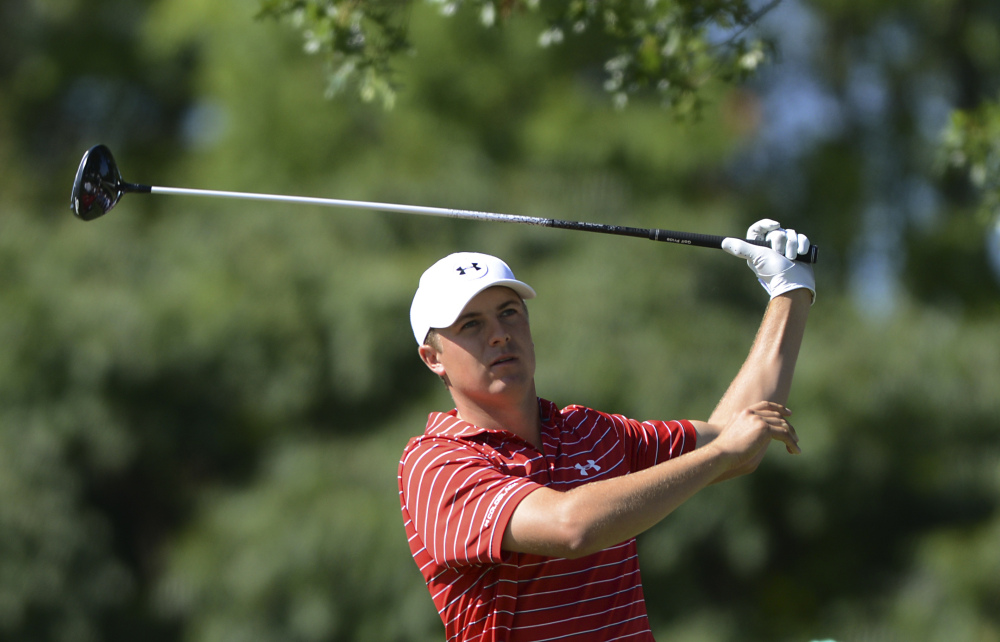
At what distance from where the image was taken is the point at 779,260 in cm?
354

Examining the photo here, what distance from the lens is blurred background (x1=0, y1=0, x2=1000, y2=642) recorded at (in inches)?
474

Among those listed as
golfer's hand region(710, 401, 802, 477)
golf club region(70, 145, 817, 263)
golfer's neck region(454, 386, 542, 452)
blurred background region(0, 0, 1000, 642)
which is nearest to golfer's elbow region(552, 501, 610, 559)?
golfer's hand region(710, 401, 802, 477)

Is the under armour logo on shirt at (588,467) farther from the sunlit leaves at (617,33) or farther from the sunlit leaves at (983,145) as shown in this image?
the sunlit leaves at (983,145)

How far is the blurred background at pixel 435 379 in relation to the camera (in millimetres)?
12031

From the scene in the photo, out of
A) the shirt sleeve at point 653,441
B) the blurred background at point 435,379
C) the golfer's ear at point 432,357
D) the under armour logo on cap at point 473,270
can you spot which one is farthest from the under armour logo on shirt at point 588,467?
the blurred background at point 435,379

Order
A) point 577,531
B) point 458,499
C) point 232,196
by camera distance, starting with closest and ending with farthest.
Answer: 1. point 577,531
2. point 458,499
3. point 232,196

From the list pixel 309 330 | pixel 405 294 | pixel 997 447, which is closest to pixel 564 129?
→ pixel 405 294

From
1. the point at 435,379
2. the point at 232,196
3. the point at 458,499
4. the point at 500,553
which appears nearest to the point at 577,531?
the point at 500,553

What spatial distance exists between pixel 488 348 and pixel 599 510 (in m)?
0.68

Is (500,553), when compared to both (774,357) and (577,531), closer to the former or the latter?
(577,531)

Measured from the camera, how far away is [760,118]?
15648 millimetres

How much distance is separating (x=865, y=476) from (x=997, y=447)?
1554 millimetres

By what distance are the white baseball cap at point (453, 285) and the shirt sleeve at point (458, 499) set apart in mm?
348

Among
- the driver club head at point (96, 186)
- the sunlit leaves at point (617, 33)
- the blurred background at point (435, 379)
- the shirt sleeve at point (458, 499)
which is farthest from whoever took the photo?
the blurred background at point (435, 379)
